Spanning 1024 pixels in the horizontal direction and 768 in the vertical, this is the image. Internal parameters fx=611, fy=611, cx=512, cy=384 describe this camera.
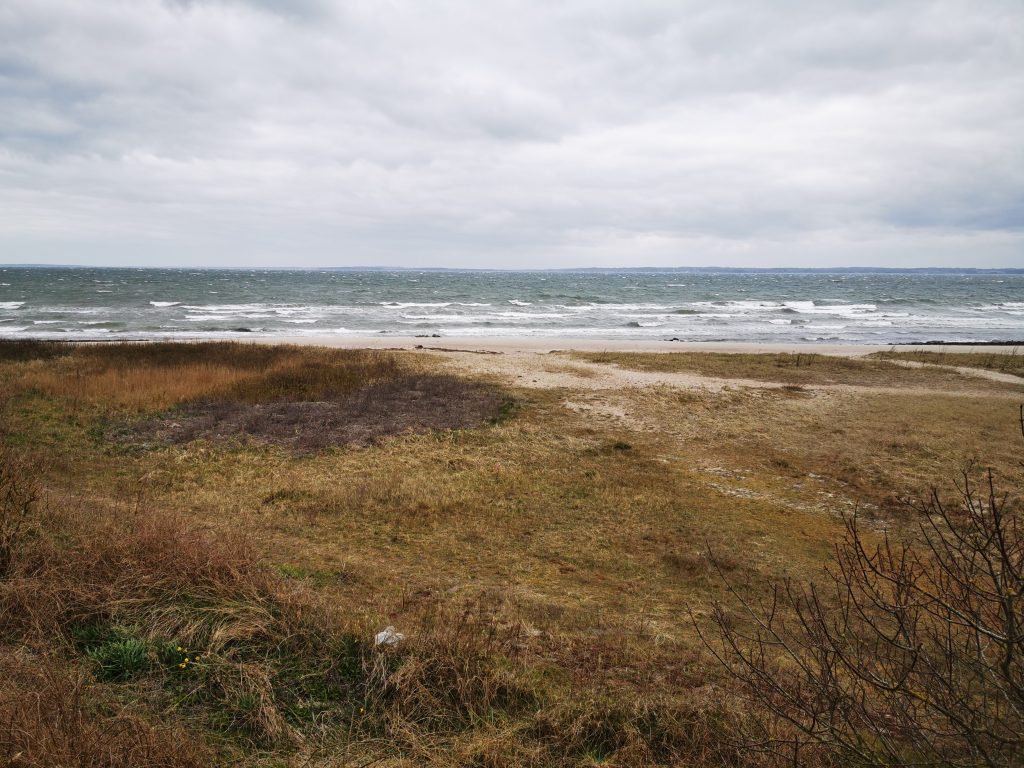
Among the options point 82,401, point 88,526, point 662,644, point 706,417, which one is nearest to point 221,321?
point 82,401

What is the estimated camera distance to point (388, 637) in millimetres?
4789

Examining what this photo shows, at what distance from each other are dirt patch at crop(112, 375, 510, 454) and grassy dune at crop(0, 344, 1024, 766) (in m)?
0.16

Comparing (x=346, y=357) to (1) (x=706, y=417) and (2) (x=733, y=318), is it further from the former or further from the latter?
(2) (x=733, y=318)

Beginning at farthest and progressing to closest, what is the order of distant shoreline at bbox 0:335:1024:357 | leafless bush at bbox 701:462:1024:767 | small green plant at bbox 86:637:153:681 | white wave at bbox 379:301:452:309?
white wave at bbox 379:301:452:309
distant shoreline at bbox 0:335:1024:357
small green plant at bbox 86:637:153:681
leafless bush at bbox 701:462:1024:767

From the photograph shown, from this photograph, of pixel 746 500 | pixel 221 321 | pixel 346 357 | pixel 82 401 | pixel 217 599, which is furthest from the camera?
pixel 221 321

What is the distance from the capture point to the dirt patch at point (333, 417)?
12.4 m

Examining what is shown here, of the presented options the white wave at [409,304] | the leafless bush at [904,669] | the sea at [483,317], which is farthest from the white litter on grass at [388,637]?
the white wave at [409,304]

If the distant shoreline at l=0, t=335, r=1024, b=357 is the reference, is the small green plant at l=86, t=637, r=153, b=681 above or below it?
below

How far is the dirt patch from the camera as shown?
12422 mm

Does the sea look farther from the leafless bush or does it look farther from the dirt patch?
the leafless bush

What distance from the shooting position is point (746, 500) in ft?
32.4

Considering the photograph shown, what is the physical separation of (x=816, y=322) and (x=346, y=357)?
45.6 m

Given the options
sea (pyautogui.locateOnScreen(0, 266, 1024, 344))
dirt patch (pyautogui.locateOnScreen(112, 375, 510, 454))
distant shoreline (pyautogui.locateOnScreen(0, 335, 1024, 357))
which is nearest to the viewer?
dirt patch (pyautogui.locateOnScreen(112, 375, 510, 454))

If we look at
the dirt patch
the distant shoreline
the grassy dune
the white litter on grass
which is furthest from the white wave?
the white litter on grass
